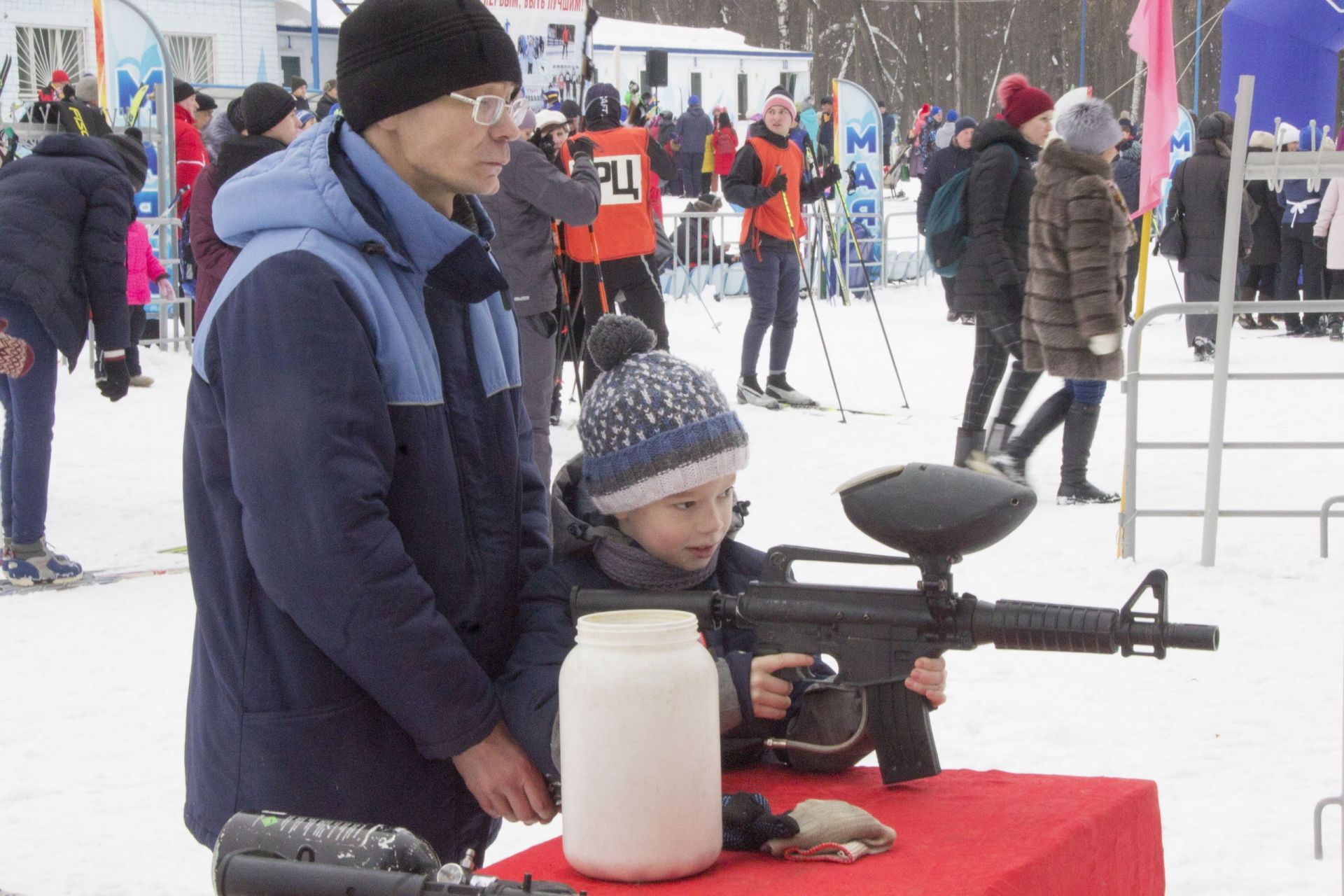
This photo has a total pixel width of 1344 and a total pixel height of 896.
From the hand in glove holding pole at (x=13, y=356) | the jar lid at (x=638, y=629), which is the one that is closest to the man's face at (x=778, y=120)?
the hand in glove holding pole at (x=13, y=356)

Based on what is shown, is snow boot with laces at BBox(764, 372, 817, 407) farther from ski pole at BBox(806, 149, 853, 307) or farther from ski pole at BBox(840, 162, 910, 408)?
ski pole at BBox(806, 149, 853, 307)

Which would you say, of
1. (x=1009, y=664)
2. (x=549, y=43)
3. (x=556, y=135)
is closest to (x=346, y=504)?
(x=1009, y=664)

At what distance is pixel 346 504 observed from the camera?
5.28 ft

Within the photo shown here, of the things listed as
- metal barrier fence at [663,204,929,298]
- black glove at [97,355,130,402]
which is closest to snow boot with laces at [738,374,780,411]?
black glove at [97,355,130,402]

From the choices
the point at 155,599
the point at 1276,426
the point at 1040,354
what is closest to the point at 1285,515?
the point at 1040,354

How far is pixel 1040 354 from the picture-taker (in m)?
6.42

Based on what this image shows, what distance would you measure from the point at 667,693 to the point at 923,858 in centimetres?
32

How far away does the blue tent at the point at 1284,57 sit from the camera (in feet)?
15.8

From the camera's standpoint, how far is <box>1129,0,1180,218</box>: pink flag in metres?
7.98

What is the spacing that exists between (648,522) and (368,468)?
1.38 feet

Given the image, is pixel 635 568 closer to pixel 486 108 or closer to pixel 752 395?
pixel 486 108

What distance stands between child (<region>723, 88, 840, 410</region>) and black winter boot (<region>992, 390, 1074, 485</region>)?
2639 mm

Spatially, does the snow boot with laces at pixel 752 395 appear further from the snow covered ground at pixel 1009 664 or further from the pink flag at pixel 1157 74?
the pink flag at pixel 1157 74

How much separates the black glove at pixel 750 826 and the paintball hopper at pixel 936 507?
0.31m
